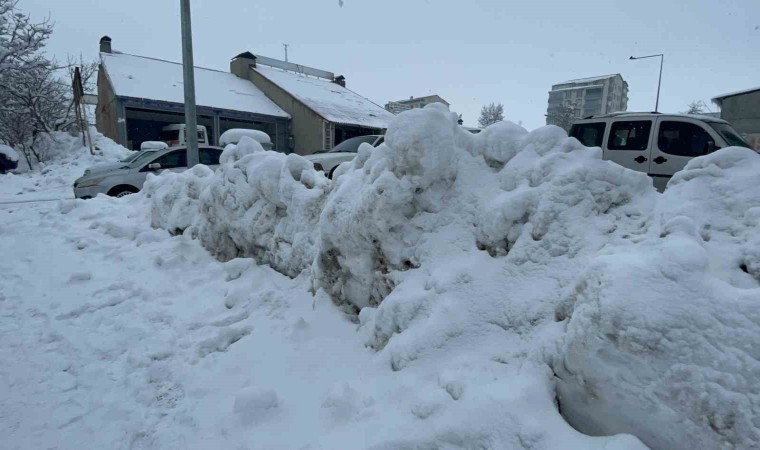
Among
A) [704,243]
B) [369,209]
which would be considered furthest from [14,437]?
[704,243]

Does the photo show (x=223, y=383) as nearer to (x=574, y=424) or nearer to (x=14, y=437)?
(x=14, y=437)

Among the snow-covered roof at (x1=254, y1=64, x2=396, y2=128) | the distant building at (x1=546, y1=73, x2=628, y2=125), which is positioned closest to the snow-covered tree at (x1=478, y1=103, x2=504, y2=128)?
the distant building at (x1=546, y1=73, x2=628, y2=125)

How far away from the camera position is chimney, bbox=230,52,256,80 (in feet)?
104

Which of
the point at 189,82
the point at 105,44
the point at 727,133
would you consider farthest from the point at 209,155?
the point at 105,44

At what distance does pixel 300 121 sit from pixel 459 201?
26.0 meters

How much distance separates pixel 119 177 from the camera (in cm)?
1034

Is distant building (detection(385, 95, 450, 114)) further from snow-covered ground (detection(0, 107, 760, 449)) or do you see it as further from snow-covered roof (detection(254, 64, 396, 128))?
snow-covered ground (detection(0, 107, 760, 449))

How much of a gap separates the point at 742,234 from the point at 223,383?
3.30m

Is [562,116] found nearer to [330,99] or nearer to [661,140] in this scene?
[330,99]

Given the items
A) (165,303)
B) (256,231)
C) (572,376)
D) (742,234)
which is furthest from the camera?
(256,231)

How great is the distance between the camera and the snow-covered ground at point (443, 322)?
6.02ft

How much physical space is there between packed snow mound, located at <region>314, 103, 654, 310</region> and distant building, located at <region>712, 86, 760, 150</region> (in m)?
17.2

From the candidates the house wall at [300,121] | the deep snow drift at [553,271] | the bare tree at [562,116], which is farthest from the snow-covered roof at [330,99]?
the deep snow drift at [553,271]

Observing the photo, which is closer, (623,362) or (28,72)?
(623,362)
